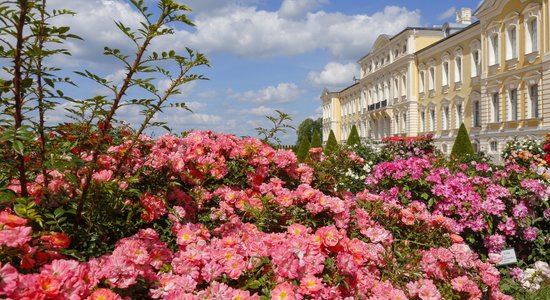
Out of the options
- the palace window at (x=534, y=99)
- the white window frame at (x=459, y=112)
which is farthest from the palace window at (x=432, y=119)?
the palace window at (x=534, y=99)

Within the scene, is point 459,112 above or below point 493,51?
below

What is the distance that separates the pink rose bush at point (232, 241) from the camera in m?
1.61

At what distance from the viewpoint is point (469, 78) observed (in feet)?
88.3

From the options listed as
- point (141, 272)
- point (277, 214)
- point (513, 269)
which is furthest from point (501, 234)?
point (141, 272)

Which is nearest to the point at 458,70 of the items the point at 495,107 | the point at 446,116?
the point at 446,116

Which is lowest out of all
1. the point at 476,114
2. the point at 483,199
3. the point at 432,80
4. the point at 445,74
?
the point at 483,199

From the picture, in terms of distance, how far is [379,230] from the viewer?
8.43ft

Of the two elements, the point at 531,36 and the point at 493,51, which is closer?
the point at 531,36

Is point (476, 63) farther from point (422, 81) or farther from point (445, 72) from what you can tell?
point (422, 81)

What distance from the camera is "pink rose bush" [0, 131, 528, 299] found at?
1607mm

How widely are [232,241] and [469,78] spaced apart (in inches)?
1095

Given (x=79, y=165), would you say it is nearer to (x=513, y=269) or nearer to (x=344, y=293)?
(x=344, y=293)

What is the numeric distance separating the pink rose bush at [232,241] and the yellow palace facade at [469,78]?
42.4 feet

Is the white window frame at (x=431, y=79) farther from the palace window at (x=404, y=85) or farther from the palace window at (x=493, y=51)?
the palace window at (x=493, y=51)
